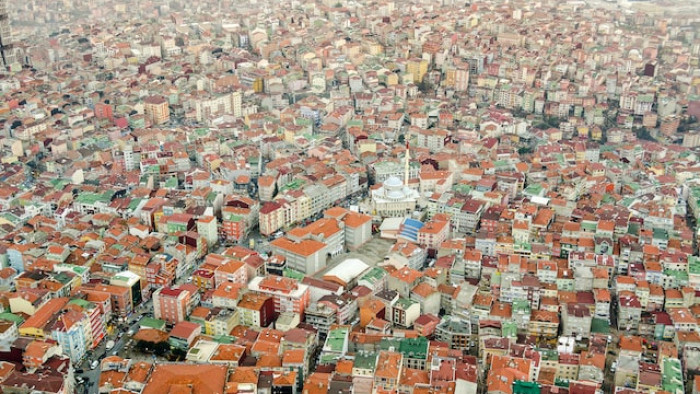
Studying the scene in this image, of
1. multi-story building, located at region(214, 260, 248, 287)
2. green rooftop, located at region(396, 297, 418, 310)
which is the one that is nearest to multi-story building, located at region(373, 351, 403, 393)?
green rooftop, located at region(396, 297, 418, 310)

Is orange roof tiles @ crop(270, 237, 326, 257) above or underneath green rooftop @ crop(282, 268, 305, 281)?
above

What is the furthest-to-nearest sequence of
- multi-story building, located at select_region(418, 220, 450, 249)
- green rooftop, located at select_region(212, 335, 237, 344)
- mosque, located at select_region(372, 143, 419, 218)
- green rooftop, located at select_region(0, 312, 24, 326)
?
mosque, located at select_region(372, 143, 419, 218), multi-story building, located at select_region(418, 220, 450, 249), green rooftop, located at select_region(0, 312, 24, 326), green rooftop, located at select_region(212, 335, 237, 344)

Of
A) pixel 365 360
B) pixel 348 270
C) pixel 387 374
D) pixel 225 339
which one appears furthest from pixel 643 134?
pixel 225 339

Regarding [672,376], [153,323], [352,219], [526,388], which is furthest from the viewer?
[352,219]

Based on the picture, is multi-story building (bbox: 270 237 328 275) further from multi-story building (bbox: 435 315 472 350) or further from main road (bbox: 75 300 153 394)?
multi-story building (bbox: 435 315 472 350)

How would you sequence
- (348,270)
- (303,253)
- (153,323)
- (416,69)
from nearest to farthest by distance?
(153,323)
(348,270)
(303,253)
(416,69)

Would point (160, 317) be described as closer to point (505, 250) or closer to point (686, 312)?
point (505, 250)

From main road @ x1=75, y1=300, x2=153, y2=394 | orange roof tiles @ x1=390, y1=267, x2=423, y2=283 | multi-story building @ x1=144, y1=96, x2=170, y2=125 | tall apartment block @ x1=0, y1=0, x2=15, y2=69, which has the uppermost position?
tall apartment block @ x1=0, y1=0, x2=15, y2=69

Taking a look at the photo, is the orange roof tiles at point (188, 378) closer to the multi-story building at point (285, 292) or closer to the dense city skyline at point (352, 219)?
the dense city skyline at point (352, 219)

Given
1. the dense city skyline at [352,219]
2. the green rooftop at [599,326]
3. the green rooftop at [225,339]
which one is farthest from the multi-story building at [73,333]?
the green rooftop at [599,326]

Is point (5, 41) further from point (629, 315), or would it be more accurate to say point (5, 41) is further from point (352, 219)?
point (629, 315)

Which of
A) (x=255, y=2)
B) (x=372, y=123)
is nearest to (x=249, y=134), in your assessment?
(x=372, y=123)
